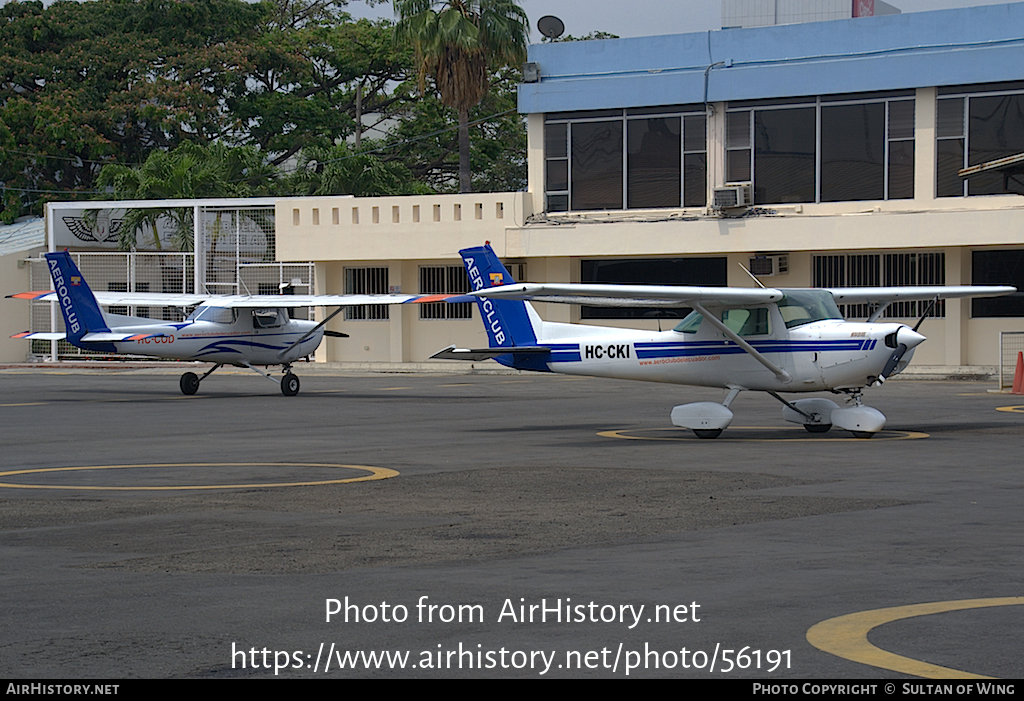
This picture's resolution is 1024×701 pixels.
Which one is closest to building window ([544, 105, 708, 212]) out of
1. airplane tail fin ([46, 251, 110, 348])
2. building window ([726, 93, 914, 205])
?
building window ([726, 93, 914, 205])

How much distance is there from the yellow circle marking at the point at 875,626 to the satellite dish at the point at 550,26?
37.6m

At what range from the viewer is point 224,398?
28141 mm

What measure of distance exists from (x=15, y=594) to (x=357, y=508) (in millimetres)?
3982

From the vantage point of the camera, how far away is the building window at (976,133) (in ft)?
114

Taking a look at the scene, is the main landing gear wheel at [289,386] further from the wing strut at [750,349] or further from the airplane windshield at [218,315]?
the wing strut at [750,349]

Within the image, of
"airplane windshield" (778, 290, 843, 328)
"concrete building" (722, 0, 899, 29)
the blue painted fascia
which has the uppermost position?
"concrete building" (722, 0, 899, 29)

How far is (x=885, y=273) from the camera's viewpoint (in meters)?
36.3

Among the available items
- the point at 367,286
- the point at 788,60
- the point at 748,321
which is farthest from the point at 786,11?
the point at 748,321

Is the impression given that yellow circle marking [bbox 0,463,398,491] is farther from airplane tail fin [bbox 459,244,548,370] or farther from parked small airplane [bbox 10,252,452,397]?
parked small airplane [bbox 10,252,452,397]

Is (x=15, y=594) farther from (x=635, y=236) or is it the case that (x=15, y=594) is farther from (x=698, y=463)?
(x=635, y=236)

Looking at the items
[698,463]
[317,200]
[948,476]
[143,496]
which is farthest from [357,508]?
[317,200]

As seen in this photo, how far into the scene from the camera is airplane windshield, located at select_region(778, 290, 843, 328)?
18312 mm

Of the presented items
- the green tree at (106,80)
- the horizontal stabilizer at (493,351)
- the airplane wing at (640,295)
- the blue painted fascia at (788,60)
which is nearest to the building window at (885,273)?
the blue painted fascia at (788,60)

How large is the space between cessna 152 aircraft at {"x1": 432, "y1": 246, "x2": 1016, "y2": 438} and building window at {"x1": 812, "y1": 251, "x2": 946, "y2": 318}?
1624 centimetres
